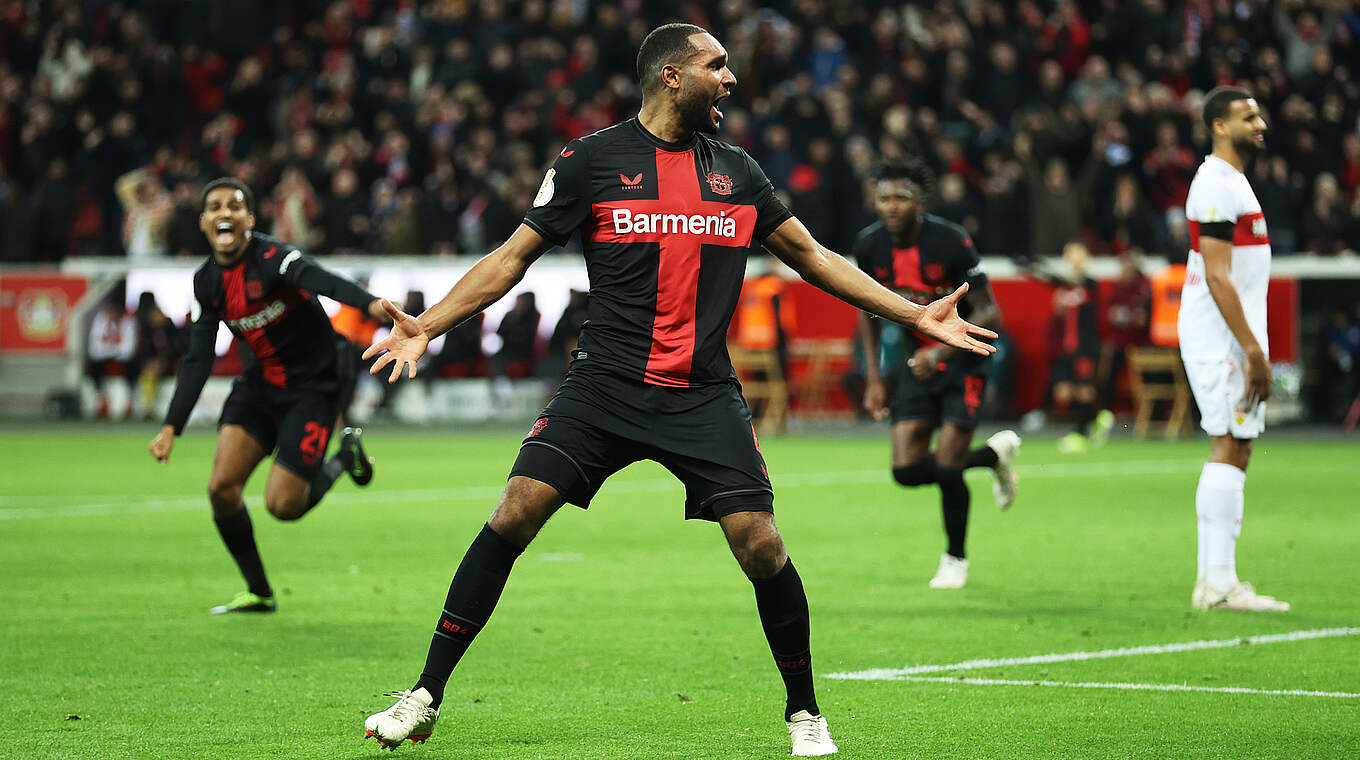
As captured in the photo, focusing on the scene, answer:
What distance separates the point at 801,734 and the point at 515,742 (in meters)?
0.93

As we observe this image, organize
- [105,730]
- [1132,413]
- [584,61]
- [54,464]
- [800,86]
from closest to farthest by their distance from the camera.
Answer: [105,730] < [54,464] < [1132,413] < [800,86] < [584,61]

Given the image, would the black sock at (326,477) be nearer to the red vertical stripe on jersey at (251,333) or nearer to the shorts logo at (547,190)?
the red vertical stripe on jersey at (251,333)

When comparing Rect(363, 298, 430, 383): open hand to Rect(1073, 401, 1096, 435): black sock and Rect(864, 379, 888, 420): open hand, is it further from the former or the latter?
Rect(1073, 401, 1096, 435): black sock

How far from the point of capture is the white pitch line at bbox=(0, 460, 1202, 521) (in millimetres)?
14648

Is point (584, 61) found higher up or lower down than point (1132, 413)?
higher up

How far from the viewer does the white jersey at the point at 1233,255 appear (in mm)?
9031

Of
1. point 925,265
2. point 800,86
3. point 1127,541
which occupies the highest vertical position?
point 800,86

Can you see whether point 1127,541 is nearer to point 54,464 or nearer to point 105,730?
point 105,730

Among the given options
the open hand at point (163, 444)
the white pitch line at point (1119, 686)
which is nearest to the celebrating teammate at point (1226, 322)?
the white pitch line at point (1119, 686)

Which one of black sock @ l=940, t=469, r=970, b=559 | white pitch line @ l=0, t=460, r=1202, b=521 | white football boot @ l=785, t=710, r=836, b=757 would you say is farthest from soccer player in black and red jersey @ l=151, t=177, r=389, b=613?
white pitch line @ l=0, t=460, r=1202, b=521

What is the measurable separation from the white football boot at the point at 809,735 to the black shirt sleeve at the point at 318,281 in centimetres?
325

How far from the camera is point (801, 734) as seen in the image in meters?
5.79

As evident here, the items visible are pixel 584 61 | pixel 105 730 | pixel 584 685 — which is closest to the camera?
pixel 105 730

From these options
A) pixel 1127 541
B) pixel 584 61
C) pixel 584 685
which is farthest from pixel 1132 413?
pixel 584 685
